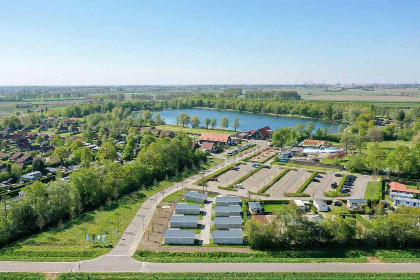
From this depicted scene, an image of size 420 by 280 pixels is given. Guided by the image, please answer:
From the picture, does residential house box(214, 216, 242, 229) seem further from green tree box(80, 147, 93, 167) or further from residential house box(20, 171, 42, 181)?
residential house box(20, 171, 42, 181)

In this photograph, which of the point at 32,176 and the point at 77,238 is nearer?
the point at 77,238

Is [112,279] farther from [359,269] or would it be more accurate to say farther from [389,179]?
[389,179]

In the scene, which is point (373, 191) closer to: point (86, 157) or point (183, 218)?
point (183, 218)

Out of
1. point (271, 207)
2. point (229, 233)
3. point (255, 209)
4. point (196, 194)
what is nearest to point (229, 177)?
point (196, 194)

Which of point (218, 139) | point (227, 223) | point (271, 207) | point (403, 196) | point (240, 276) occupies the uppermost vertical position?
point (218, 139)

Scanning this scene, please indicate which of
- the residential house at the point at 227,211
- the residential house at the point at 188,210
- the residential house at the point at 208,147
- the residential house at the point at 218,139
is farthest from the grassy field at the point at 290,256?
the residential house at the point at 218,139

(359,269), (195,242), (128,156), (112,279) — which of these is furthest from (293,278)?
(128,156)
